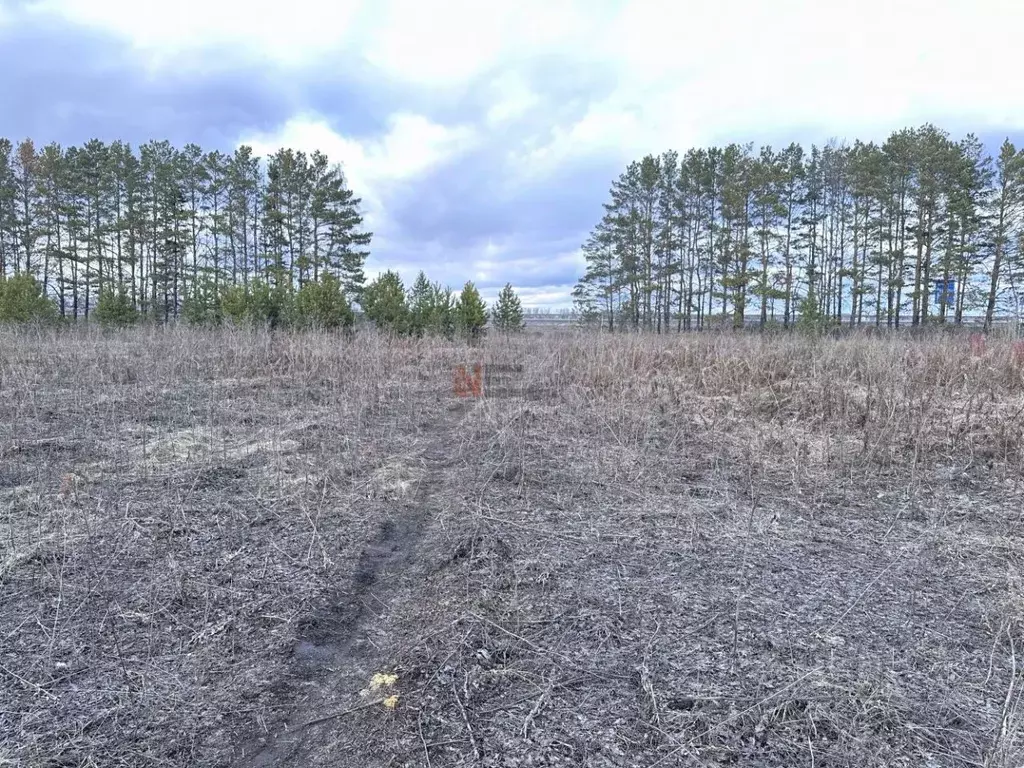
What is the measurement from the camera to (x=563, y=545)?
290 cm

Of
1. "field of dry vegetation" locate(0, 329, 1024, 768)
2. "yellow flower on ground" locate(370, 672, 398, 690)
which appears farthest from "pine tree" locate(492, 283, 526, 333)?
"yellow flower on ground" locate(370, 672, 398, 690)

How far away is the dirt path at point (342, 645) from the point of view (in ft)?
5.17

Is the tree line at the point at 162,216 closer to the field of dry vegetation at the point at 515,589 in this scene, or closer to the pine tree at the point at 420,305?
the pine tree at the point at 420,305

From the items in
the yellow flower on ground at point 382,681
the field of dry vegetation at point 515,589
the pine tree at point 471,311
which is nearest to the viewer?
the field of dry vegetation at point 515,589

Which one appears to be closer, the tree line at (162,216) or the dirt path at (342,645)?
the dirt path at (342,645)

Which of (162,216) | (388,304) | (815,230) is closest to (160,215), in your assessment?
(162,216)

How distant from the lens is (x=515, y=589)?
7.95 ft

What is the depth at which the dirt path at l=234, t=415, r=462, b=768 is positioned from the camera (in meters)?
1.58

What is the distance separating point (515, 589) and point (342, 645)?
79 centimetres

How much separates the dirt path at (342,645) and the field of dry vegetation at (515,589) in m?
0.01

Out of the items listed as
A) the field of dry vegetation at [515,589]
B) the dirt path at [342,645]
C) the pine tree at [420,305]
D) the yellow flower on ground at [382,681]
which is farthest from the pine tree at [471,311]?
the yellow flower on ground at [382,681]

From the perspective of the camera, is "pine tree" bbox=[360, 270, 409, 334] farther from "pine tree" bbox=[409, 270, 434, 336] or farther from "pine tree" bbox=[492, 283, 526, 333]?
"pine tree" bbox=[492, 283, 526, 333]

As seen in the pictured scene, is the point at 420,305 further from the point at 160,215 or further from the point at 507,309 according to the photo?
the point at 160,215

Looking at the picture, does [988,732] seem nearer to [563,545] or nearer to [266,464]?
[563,545]
